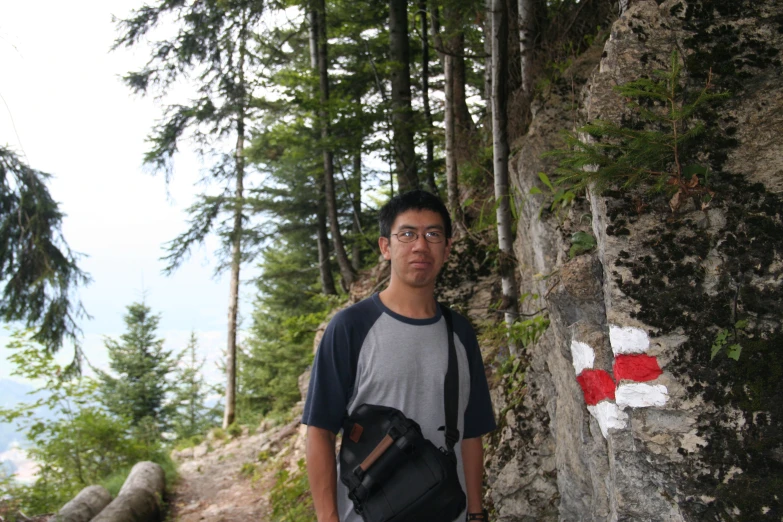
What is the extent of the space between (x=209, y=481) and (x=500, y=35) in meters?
9.47

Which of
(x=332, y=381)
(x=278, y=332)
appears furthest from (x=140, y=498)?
(x=278, y=332)

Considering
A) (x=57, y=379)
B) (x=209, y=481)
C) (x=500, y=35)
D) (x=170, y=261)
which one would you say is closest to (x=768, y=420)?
(x=500, y=35)

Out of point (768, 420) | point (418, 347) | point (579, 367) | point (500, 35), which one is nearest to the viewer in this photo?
point (768, 420)

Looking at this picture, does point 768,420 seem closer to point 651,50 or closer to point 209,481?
point 651,50

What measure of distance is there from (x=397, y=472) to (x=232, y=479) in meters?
9.41

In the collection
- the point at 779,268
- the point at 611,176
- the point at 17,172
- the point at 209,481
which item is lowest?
the point at 209,481

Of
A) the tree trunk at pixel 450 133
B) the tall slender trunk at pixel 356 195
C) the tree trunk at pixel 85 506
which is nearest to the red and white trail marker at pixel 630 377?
the tree trunk at pixel 450 133

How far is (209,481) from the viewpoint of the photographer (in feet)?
34.1

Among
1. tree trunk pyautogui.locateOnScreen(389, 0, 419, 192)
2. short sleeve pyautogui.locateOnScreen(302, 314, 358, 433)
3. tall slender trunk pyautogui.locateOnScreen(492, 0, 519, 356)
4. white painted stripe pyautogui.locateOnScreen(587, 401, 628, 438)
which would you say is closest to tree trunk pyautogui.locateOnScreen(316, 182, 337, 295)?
tree trunk pyautogui.locateOnScreen(389, 0, 419, 192)

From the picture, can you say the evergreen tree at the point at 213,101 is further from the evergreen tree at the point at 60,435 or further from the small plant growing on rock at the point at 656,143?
the small plant growing on rock at the point at 656,143

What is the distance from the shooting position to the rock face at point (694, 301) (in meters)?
2.05

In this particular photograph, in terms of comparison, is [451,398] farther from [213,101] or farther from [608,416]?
[213,101]

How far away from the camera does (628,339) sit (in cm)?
227

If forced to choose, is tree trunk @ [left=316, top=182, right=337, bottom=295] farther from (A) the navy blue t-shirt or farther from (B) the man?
(A) the navy blue t-shirt
